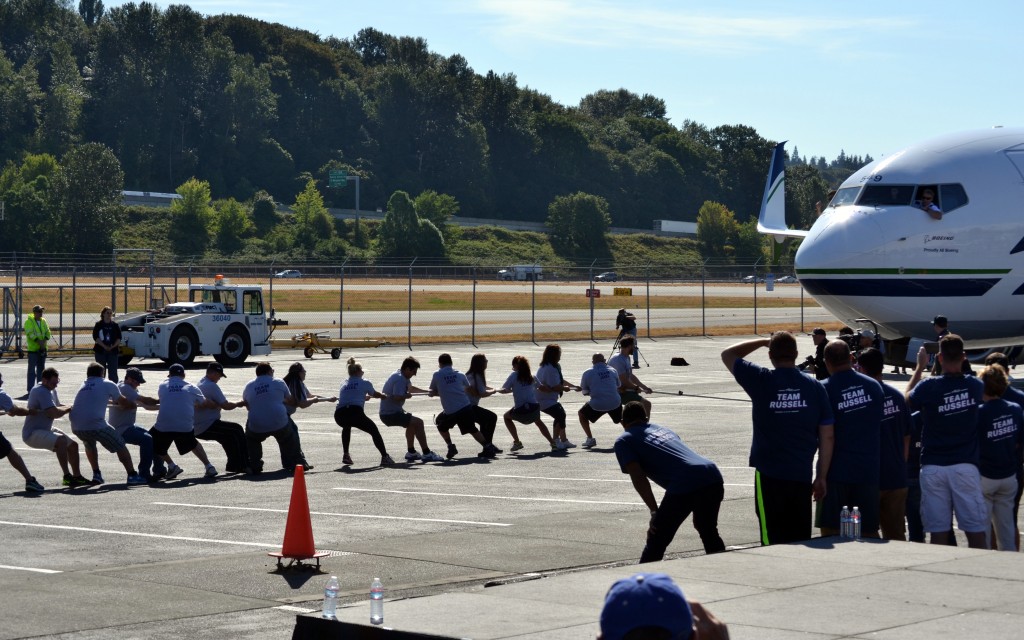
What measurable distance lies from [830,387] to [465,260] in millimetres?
132265

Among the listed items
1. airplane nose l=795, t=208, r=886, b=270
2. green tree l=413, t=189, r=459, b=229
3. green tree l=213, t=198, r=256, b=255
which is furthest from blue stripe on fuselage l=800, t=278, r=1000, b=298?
green tree l=413, t=189, r=459, b=229

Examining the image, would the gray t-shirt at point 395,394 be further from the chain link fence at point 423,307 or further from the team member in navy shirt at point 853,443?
the chain link fence at point 423,307

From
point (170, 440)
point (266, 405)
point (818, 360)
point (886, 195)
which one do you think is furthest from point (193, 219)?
point (170, 440)

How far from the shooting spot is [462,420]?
2069 centimetres

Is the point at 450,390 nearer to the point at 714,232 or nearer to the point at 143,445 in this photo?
the point at 143,445

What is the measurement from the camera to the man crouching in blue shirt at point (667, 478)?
10.5m

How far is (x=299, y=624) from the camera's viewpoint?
7512 mm

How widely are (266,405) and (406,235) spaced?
120m

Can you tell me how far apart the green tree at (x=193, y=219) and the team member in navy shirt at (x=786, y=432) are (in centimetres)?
13537

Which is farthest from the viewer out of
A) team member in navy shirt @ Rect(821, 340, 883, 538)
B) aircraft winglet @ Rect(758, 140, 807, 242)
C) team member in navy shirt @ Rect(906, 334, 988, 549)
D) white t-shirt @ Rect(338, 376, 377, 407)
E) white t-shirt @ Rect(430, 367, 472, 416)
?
aircraft winglet @ Rect(758, 140, 807, 242)

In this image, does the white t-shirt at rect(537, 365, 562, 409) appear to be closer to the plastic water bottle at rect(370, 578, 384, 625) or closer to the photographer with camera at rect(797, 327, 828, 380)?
the photographer with camera at rect(797, 327, 828, 380)

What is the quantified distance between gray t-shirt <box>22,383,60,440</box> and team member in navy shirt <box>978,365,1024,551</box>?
37.0 ft

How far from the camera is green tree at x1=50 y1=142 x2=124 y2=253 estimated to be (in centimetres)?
13025

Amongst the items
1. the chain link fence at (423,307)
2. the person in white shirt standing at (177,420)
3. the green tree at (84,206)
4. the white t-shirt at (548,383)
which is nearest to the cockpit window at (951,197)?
the white t-shirt at (548,383)
